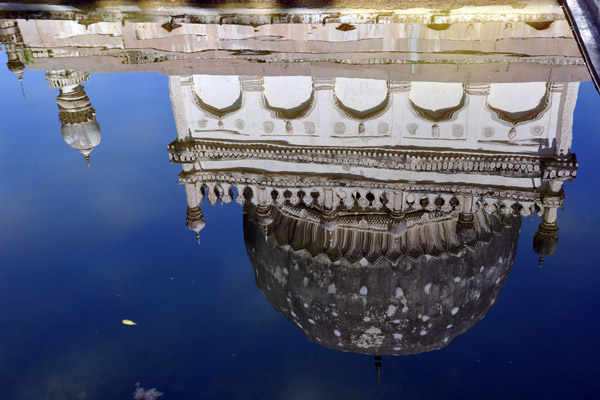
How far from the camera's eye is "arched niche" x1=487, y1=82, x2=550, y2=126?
492cm

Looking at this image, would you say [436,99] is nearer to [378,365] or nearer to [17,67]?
[378,365]

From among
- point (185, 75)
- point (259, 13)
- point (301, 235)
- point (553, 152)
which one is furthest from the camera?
point (259, 13)

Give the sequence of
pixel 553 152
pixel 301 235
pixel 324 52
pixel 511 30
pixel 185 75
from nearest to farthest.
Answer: pixel 553 152 < pixel 301 235 < pixel 185 75 < pixel 324 52 < pixel 511 30

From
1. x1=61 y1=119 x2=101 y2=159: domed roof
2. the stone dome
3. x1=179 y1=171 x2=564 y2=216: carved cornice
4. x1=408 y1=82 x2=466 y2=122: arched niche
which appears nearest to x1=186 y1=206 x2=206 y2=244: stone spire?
x1=179 y1=171 x2=564 y2=216: carved cornice

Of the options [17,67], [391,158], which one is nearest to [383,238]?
[391,158]

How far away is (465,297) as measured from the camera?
15.8 ft

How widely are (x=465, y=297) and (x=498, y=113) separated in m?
1.54

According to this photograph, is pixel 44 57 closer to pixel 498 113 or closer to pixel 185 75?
pixel 185 75

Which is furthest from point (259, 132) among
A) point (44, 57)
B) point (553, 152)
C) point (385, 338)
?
point (44, 57)

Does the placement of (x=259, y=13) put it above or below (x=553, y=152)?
above

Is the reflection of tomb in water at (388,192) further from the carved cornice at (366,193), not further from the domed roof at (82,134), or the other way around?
the domed roof at (82,134)

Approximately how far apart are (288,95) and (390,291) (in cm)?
192

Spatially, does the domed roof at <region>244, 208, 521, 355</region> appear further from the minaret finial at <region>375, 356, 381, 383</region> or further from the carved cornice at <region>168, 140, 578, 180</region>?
the carved cornice at <region>168, 140, 578, 180</region>

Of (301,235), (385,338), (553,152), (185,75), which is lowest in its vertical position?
(385,338)
